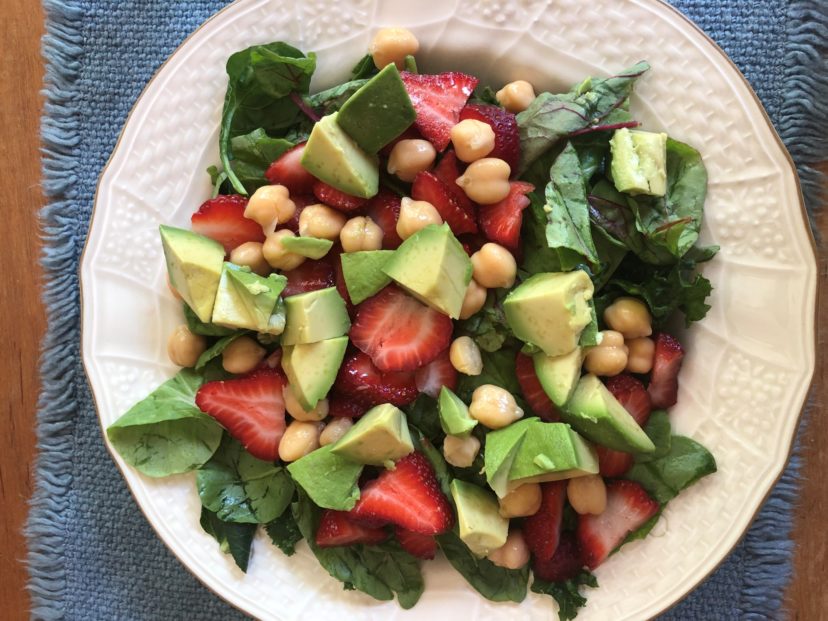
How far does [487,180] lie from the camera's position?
138 centimetres

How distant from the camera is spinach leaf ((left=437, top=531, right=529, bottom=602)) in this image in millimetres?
1498

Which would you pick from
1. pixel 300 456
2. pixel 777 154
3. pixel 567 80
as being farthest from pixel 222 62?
pixel 777 154

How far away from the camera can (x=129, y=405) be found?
1.57m

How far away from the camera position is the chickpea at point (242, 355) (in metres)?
1.50

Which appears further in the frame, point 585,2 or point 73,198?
point 73,198

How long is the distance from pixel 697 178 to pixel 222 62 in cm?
99

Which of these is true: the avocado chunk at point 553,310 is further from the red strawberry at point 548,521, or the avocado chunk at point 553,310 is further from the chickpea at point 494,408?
the red strawberry at point 548,521

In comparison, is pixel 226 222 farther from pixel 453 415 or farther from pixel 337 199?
pixel 453 415

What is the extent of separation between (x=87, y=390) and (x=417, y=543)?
37.6 inches

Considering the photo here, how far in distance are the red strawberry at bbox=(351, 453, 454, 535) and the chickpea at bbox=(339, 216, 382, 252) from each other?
43 centimetres

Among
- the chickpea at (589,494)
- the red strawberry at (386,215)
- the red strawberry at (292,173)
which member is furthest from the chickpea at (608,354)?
the red strawberry at (292,173)

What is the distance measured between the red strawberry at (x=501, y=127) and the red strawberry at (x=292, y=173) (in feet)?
1.11

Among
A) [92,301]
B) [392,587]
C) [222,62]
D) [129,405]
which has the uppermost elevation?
[222,62]

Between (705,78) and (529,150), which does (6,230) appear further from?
(705,78)
